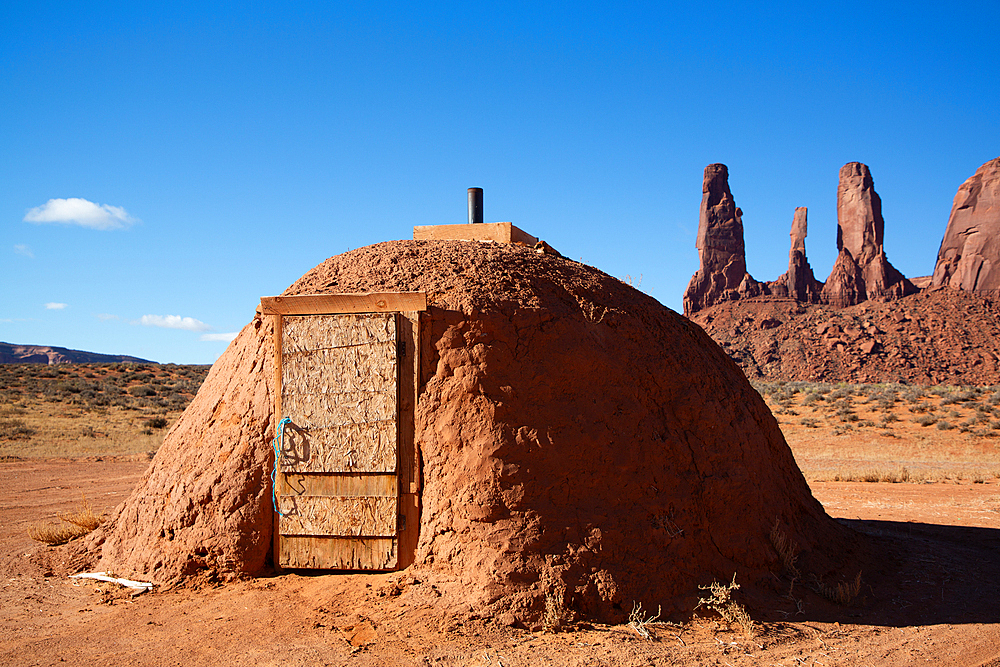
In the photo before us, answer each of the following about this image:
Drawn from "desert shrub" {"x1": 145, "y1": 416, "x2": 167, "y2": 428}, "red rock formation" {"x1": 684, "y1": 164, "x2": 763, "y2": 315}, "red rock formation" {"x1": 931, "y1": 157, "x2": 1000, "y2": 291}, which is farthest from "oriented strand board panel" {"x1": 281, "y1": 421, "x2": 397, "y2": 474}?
"red rock formation" {"x1": 684, "y1": 164, "x2": 763, "y2": 315}

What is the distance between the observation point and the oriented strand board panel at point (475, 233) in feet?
22.1

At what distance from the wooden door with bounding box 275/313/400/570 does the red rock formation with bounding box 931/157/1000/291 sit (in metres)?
62.3

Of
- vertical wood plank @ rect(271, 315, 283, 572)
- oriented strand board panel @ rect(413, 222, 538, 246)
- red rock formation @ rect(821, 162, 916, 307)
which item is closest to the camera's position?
vertical wood plank @ rect(271, 315, 283, 572)

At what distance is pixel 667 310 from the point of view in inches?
267

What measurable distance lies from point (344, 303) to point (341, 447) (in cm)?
107

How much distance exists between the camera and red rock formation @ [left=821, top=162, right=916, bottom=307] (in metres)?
58.3

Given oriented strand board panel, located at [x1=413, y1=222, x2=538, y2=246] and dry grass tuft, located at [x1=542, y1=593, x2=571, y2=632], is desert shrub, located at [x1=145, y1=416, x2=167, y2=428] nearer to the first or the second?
oriented strand board panel, located at [x1=413, y1=222, x2=538, y2=246]

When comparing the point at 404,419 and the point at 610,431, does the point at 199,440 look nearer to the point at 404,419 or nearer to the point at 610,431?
the point at 404,419

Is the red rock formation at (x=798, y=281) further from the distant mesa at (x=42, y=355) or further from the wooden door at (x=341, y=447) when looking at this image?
the distant mesa at (x=42, y=355)

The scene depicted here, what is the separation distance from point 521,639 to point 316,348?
2528mm

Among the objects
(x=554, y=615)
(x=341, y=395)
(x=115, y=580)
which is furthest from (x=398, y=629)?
(x=115, y=580)

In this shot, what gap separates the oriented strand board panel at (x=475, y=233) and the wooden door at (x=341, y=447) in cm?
185

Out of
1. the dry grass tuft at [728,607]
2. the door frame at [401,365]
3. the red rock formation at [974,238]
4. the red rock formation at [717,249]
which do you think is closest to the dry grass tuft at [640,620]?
the dry grass tuft at [728,607]

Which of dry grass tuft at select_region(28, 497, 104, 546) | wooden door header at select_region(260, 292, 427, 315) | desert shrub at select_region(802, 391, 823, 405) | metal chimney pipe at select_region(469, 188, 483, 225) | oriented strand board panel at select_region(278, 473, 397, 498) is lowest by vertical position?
dry grass tuft at select_region(28, 497, 104, 546)
